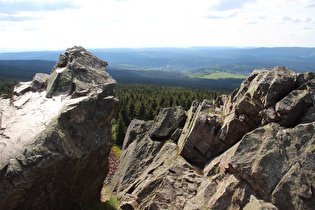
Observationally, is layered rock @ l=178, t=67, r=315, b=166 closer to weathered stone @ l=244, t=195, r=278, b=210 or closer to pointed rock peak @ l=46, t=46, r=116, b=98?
weathered stone @ l=244, t=195, r=278, b=210

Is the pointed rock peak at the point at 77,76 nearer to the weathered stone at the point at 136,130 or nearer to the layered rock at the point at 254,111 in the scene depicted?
the weathered stone at the point at 136,130

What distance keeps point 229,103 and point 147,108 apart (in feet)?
147

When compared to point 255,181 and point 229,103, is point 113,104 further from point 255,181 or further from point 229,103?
point 255,181

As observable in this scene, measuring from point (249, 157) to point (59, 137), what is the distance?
47.1 ft

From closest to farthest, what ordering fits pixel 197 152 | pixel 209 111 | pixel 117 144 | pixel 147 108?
1. pixel 197 152
2. pixel 209 111
3. pixel 117 144
4. pixel 147 108

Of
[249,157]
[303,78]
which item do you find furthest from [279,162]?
[303,78]

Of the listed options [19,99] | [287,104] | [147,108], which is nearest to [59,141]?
[19,99]

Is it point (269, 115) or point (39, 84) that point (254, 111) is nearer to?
point (269, 115)

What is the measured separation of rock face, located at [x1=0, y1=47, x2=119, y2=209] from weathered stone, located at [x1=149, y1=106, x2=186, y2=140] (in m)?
7.87

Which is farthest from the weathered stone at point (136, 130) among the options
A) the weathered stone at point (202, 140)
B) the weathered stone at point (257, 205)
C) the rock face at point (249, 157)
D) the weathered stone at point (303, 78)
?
the weathered stone at point (303, 78)

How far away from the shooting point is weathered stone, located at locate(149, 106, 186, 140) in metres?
27.6

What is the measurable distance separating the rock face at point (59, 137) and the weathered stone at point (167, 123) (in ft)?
25.8

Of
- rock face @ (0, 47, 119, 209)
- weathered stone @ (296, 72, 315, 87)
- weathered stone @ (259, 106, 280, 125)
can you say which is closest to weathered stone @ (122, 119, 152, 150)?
rock face @ (0, 47, 119, 209)

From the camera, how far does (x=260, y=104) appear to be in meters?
17.0
